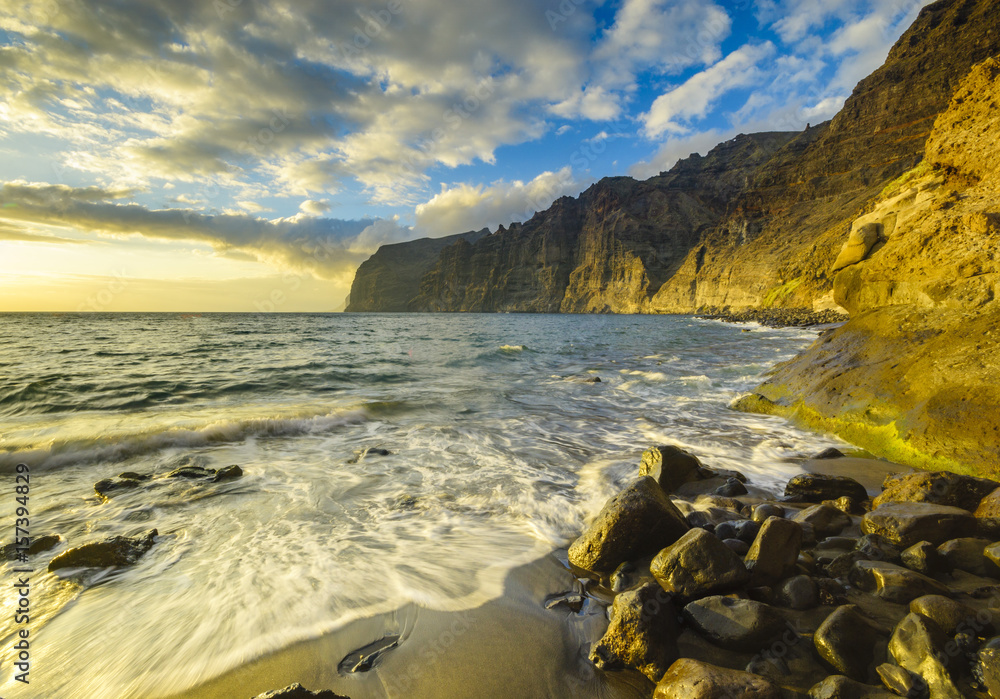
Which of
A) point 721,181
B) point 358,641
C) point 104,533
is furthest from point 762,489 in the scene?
point 721,181

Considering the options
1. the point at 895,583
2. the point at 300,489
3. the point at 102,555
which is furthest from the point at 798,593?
the point at 102,555

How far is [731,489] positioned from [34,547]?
7.32 m

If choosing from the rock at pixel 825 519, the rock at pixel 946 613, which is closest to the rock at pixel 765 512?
the rock at pixel 825 519

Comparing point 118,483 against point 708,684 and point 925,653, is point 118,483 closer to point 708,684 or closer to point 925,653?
point 708,684

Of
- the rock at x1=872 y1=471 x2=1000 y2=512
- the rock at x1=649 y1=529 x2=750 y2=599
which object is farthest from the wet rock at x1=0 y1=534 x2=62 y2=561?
the rock at x1=872 y1=471 x2=1000 y2=512

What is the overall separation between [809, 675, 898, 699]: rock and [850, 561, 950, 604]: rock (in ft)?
3.14

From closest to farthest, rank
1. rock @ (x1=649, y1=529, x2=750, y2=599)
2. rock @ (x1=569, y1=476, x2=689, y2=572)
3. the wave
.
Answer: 1. rock @ (x1=649, y1=529, x2=750, y2=599)
2. rock @ (x1=569, y1=476, x2=689, y2=572)
3. the wave

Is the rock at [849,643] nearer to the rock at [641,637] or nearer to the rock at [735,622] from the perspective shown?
the rock at [735,622]

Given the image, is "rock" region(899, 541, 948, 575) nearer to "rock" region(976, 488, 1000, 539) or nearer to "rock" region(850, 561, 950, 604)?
"rock" region(850, 561, 950, 604)

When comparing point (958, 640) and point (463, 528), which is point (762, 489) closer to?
point (958, 640)

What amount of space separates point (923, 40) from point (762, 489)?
4363 inches

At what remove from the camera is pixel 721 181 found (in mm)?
134750

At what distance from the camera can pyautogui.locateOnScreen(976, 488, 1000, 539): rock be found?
10.6 feet

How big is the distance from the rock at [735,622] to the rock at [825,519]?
169cm
